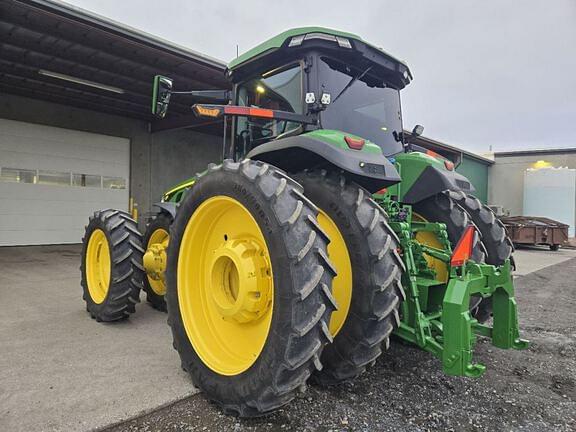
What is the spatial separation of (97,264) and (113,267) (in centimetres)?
78

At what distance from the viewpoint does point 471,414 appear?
2.38 meters

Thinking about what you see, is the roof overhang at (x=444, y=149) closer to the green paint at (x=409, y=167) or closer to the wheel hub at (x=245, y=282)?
the green paint at (x=409, y=167)

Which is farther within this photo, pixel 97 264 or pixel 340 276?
pixel 97 264

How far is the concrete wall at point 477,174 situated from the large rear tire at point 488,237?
20.1 m

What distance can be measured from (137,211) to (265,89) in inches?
458

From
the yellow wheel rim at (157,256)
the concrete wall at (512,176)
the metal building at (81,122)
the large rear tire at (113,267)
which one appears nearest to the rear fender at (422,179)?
the yellow wheel rim at (157,256)

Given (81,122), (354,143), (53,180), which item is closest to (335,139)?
(354,143)

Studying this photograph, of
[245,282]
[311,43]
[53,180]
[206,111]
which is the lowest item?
[245,282]

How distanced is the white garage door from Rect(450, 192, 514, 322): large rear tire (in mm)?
11868

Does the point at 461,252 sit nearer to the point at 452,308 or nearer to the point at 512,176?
the point at 452,308

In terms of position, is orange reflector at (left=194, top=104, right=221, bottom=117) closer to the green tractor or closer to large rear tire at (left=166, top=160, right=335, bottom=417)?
the green tractor

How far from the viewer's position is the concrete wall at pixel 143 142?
1163 centimetres

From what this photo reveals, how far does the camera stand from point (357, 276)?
2.41 meters

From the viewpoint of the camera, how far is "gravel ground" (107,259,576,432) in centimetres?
222
